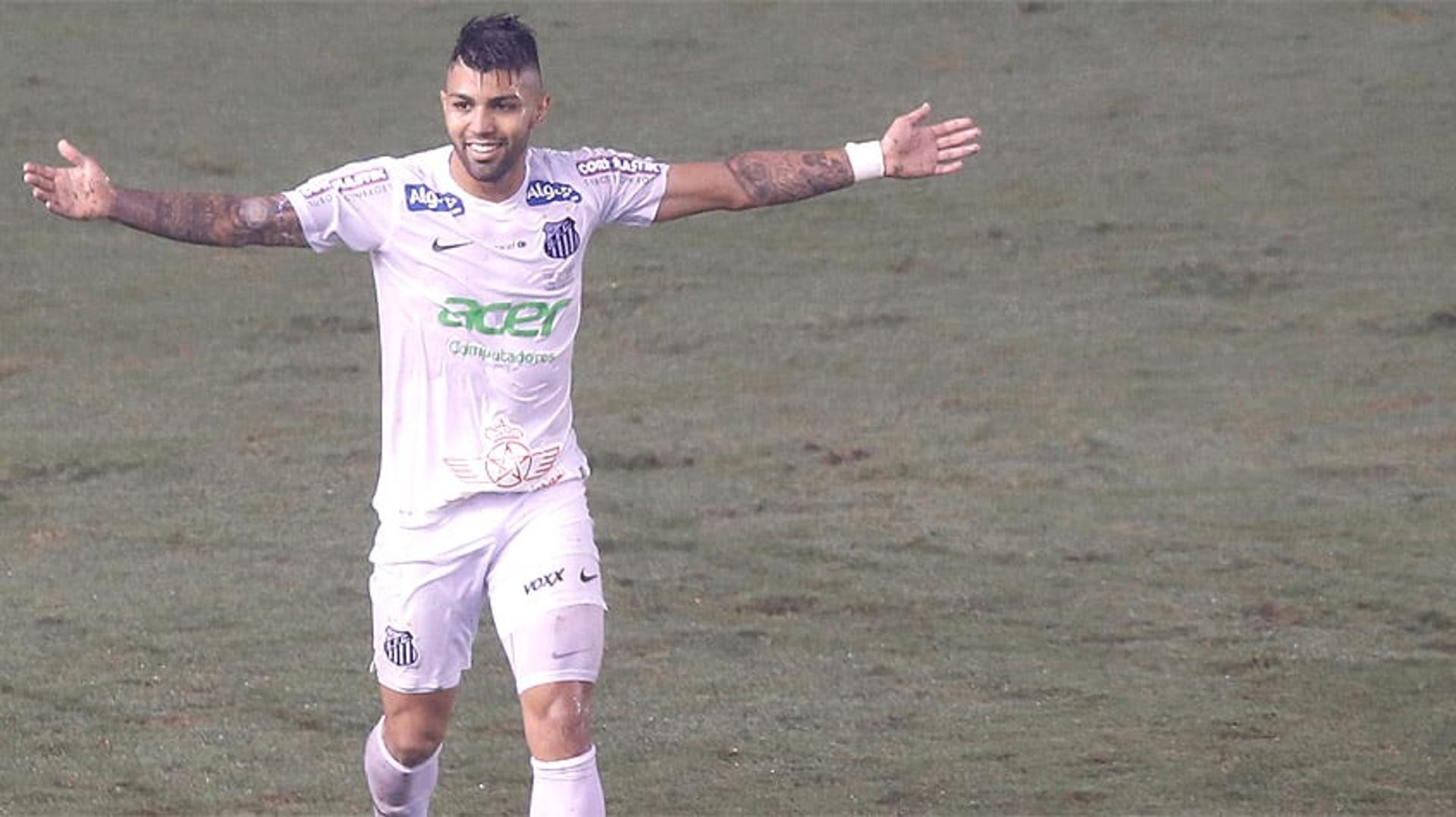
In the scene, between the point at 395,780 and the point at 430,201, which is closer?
the point at 430,201

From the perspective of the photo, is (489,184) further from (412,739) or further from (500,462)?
(412,739)

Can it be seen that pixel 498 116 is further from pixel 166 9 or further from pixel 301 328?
pixel 166 9

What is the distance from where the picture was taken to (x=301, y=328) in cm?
1347

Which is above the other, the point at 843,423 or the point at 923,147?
the point at 923,147

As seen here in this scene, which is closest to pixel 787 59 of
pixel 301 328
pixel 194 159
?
pixel 194 159

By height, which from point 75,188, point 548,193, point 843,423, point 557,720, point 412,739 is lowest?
point 843,423

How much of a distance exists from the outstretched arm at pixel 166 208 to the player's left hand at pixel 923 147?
1465mm

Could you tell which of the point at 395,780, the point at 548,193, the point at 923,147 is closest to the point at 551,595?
the point at 395,780

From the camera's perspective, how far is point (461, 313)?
600 cm

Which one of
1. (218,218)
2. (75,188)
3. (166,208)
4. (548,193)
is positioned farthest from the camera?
(548,193)

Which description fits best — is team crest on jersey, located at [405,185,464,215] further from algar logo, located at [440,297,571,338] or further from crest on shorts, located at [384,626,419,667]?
crest on shorts, located at [384,626,419,667]

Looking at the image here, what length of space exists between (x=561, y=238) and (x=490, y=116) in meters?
0.34

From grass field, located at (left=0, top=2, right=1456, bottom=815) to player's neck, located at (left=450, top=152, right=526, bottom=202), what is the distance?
2007 mm

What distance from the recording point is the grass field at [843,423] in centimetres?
793
